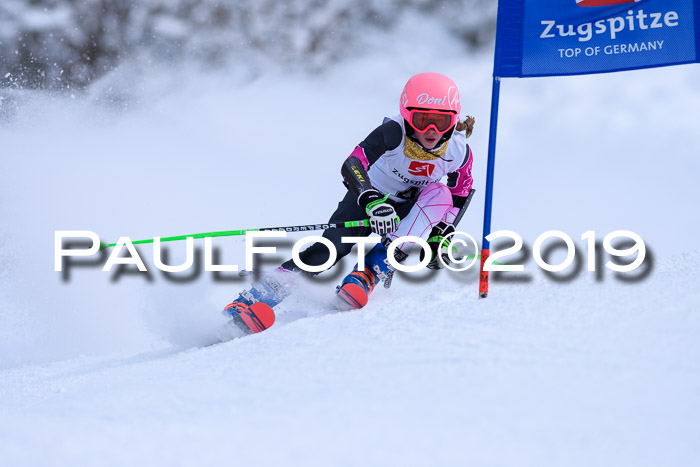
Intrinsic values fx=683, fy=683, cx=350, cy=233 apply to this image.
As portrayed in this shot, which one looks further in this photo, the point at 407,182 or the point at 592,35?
the point at 407,182

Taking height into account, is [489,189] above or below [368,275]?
above

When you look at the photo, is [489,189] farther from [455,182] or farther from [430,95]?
[455,182]

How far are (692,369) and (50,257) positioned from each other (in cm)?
589

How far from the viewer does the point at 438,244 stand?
386 cm

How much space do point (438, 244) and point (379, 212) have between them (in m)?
0.51

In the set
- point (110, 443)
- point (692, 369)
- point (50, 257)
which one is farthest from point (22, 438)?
point (50, 257)

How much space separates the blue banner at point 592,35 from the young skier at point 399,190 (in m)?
0.45

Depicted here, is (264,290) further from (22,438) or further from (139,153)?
(139,153)

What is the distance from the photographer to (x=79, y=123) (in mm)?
11859

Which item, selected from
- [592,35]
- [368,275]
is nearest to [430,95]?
[592,35]

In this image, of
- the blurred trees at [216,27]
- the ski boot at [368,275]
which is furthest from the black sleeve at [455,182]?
the blurred trees at [216,27]

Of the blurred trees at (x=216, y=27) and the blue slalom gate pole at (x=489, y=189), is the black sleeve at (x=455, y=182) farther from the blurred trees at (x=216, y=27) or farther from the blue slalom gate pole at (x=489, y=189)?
the blurred trees at (x=216, y=27)

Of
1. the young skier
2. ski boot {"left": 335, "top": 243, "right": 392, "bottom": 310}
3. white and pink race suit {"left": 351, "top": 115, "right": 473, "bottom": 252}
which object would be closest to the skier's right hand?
the young skier

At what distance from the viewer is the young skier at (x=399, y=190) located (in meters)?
3.54
